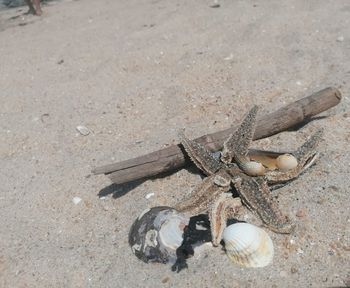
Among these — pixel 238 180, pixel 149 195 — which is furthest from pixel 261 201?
pixel 149 195

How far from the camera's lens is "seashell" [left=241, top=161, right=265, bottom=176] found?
3.57 m

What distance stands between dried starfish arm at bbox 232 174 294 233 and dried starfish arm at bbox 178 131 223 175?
25 cm

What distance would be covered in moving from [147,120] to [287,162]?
79.1 inches

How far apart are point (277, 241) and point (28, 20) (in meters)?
8.07

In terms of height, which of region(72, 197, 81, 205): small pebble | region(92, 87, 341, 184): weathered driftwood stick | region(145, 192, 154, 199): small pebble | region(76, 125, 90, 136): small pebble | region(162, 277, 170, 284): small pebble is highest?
region(92, 87, 341, 184): weathered driftwood stick

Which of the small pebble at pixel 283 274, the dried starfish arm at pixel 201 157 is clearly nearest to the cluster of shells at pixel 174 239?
the small pebble at pixel 283 274

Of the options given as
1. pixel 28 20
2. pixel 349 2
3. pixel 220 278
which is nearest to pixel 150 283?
pixel 220 278

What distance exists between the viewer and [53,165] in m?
4.75

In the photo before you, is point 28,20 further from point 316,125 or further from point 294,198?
point 294,198

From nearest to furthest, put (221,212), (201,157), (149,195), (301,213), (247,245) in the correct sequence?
(247,245), (221,212), (301,213), (201,157), (149,195)

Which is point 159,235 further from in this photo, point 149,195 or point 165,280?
point 149,195

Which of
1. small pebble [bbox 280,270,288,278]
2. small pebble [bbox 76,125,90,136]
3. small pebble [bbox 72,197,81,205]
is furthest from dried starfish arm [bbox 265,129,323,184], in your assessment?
small pebble [bbox 76,125,90,136]

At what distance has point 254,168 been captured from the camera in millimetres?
3576

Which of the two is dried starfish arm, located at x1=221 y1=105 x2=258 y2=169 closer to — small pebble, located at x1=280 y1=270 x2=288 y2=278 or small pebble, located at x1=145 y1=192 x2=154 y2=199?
small pebble, located at x1=145 y1=192 x2=154 y2=199
